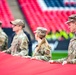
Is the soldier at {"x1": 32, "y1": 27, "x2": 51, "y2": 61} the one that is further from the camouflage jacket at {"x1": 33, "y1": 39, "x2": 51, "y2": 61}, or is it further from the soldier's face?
the soldier's face

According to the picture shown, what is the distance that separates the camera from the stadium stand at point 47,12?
15.0 m

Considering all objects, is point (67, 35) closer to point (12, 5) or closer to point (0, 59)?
point (12, 5)

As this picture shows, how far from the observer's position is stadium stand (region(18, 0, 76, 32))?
15.0m

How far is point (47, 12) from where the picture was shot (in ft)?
51.0

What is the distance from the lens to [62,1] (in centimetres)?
1578

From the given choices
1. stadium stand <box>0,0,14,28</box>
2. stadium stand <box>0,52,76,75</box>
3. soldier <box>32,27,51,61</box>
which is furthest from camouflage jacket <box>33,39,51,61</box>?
stadium stand <box>0,0,14,28</box>

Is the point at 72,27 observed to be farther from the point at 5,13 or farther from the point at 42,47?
the point at 5,13

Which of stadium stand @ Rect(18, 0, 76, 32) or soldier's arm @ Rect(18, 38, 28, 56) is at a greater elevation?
soldier's arm @ Rect(18, 38, 28, 56)

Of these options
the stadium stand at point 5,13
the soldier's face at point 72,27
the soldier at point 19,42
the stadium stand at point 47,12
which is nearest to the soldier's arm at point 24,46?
the soldier at point 19,42

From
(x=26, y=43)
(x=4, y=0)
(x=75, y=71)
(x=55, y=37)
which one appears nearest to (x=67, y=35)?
(x=55, y=37)

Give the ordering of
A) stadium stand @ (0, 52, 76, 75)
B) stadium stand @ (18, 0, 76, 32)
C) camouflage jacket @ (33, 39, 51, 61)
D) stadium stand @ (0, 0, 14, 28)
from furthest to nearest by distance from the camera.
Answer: stadium stand @ (18, 0, 76, 32), stadium stand @ (0, 0, 14, 28), camouflage jacket @ (33, 39, 51, 61), stadium stand @ (0, 52, 76, 75)

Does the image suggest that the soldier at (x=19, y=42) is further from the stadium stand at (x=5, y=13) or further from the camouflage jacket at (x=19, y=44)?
the stadium stand at (x=5, y=13)

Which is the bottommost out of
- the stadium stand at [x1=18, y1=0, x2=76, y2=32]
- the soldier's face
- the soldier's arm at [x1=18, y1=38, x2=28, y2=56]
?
the stadium stand at [x1=18, y1=0, x2=76, y2=32]

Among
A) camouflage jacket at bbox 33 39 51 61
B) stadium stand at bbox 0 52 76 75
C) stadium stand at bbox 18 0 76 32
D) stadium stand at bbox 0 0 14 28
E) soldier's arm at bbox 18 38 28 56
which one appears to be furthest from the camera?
stadium stand at bbox 18 0 76 32
